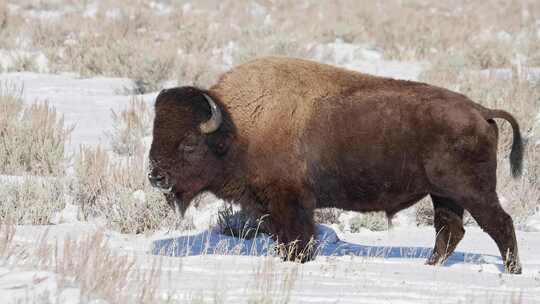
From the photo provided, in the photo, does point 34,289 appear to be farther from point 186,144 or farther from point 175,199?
point 175,199

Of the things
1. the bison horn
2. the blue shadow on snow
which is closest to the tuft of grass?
the blue shadow on snow

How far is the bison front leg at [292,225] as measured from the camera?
591cm

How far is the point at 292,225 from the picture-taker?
593cm

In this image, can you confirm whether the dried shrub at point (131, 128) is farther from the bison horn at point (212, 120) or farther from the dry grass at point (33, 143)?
the bison horn at point (212, 120)

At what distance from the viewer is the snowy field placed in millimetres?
3914

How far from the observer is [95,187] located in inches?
304

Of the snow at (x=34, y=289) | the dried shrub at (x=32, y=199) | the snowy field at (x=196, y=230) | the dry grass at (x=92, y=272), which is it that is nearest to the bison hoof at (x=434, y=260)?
the snowy field at (x=196, y=230)

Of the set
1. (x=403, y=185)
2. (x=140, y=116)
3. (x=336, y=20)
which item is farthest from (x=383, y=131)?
(x=336, y=20)

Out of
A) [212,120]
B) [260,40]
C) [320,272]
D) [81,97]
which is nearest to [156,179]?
[212,120]

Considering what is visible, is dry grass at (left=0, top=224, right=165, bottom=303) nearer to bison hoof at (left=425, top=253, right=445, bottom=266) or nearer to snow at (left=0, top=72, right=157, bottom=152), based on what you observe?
bison hoof at (left=425, top=253, right=445, bottom=266)

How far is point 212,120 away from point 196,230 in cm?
179

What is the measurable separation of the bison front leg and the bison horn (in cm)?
64

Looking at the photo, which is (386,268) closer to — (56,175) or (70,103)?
(56,175)

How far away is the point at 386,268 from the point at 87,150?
12.3ft
